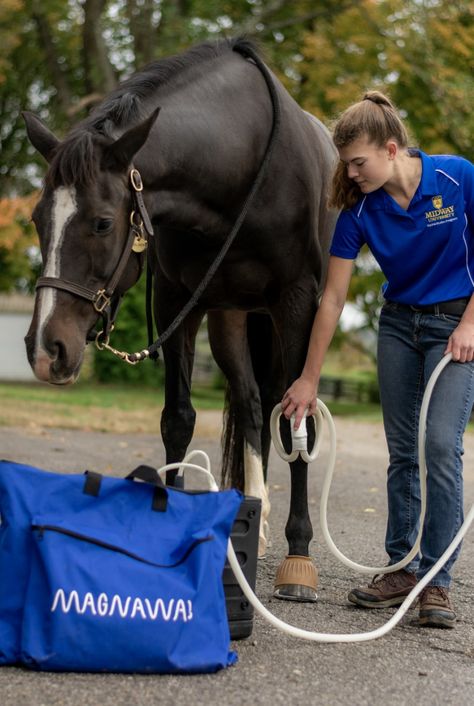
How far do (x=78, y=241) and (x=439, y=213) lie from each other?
1349 millimetres

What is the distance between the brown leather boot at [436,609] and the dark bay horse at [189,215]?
517 mm

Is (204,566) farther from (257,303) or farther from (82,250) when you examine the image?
(257,303)

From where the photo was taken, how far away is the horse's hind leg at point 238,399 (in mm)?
5340

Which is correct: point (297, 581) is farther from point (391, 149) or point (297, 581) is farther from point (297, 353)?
point (391, 149)

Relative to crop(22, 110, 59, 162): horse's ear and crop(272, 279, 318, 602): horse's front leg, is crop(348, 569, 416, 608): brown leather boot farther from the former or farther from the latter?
crop(22, 110, 59, 162): horse's ear

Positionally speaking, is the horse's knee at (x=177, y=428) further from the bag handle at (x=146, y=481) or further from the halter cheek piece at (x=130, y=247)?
the bag handle at (x=146, y=481)

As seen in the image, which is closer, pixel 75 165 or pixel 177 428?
pixel 75 165

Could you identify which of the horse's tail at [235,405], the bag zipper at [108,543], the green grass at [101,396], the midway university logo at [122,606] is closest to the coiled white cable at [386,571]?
the bag zipper at [108,543]

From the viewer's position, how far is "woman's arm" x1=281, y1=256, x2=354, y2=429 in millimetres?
3996

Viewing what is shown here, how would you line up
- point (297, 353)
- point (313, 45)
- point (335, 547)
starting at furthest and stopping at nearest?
1. point (313, 45)
2. point (297, 353)
3. point (335, 547)

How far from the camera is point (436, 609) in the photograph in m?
3.68

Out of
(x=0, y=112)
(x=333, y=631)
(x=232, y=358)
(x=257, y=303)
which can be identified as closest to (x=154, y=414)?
(x=232, y=358)

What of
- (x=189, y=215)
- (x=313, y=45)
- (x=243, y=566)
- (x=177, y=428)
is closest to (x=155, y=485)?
(x=243, y=566)

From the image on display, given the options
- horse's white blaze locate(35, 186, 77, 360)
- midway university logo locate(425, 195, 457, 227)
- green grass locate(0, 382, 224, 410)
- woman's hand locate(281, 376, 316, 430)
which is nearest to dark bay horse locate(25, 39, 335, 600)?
horse's white blaze locate(35, 186, 77, 360)
